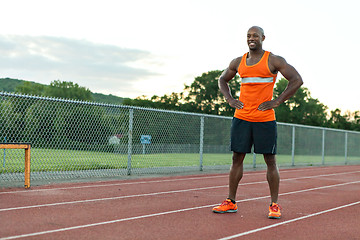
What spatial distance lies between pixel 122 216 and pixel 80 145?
5.61 meters

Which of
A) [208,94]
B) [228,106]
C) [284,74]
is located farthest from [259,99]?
[208,94]

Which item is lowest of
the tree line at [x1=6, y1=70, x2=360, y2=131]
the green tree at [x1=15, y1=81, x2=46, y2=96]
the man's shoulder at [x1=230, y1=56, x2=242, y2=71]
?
the man's shoulder at [x1=230, y1=56, x2=242, y2=71]

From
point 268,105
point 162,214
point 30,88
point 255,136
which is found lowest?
point 162,214

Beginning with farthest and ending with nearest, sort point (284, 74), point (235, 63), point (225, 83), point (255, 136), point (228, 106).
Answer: point (228, 106) < point (225, 83) < point (235, 63) < point (255, 136) < point (284, 74)

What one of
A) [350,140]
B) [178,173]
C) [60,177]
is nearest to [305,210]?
[60,177]

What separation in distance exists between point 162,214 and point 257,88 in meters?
1.85

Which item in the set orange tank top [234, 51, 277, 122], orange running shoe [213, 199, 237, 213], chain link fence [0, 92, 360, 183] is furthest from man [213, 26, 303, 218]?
chain link fence [0, 92, 360, 183]

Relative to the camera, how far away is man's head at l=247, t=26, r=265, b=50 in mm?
5094

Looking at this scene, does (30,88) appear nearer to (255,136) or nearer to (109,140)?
(109,140)

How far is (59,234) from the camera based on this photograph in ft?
13.1

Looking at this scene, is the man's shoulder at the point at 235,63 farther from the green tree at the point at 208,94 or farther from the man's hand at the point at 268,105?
the green tree at the point at 208,94

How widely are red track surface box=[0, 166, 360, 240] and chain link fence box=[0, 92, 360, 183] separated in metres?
2.02

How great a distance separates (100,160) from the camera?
1145 cm

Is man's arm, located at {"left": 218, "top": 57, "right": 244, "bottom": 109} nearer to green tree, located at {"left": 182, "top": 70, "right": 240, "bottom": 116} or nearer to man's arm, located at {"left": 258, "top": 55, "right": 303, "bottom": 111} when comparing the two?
man's arm, located at {"left": 258, "top": 55, "right": 303, "bottom": 111}
